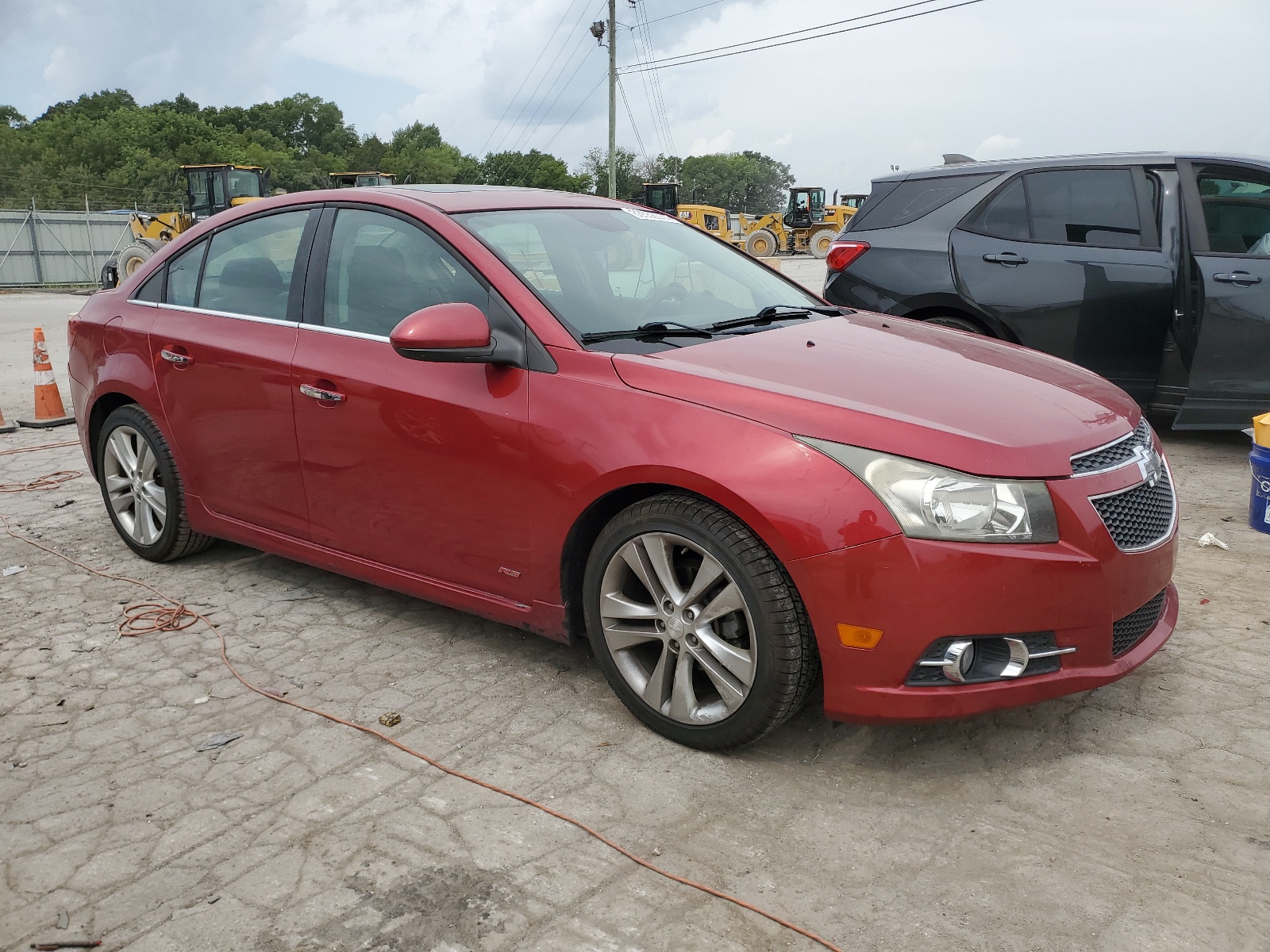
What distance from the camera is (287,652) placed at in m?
3.92

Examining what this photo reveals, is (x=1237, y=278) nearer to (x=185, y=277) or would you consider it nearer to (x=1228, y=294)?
(x=1228, y=294)

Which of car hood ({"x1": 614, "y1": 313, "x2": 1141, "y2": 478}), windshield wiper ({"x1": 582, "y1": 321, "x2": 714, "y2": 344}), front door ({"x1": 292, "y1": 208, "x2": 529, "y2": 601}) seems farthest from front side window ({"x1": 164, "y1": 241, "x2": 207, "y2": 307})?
car hood ({"x1": 614, "y1": 313, "x2": 1141, "y2": 478})

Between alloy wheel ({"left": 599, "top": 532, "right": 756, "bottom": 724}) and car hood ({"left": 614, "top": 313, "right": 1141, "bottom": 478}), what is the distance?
1.51 feet

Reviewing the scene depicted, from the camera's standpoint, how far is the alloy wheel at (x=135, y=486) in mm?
4785

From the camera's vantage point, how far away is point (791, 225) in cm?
4131

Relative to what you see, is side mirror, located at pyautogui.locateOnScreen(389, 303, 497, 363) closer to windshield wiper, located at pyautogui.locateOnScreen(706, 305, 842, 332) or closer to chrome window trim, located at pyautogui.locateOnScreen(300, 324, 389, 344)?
chrome window trim, located at pyautogui.locateOnScreen(300, 324, 389, 344)

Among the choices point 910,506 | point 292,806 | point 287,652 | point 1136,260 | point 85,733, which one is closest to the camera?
point 910,506

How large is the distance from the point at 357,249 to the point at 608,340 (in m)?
1.18

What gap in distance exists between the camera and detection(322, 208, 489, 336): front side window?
362 cm

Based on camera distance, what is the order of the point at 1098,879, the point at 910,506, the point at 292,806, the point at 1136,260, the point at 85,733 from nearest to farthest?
the point at 1098,879, the point at 910,506, the point at 292,806, the point at 85,733, the point at 1136,260

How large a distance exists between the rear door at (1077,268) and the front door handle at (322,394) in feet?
14.2

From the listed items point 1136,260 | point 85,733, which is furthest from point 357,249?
point 1136,260

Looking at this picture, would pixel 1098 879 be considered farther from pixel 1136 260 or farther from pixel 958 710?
pixel 1136 260

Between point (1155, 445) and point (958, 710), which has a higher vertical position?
point (1155, 445)
